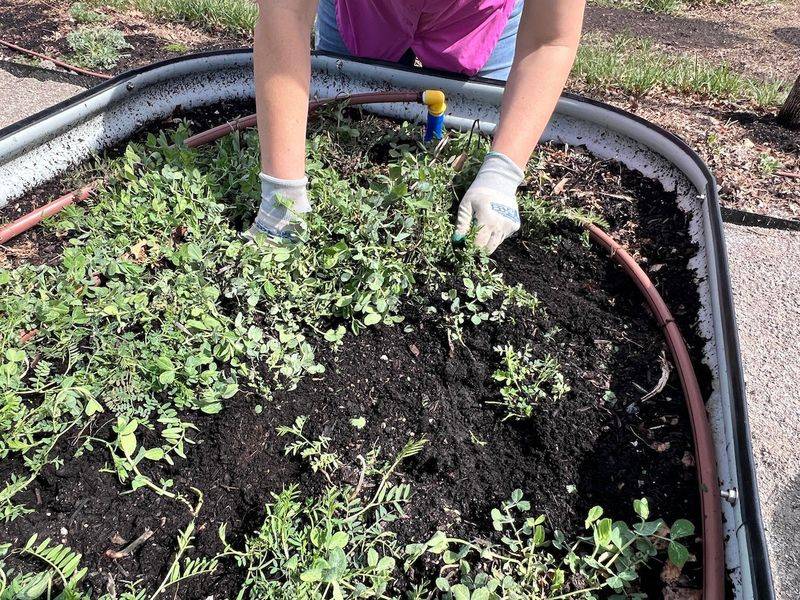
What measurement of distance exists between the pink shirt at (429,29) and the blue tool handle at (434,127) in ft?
1.30

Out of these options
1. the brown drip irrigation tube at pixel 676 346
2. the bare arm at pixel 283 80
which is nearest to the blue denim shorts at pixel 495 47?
the brown drip irrigation tube at pixel 676 346

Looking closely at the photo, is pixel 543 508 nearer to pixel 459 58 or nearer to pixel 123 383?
pixel 123 383

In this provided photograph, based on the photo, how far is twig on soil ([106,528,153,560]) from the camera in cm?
127

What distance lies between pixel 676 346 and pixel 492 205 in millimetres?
654

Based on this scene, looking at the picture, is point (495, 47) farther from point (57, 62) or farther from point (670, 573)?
point (57, 62)

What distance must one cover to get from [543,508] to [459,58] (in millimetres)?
1715

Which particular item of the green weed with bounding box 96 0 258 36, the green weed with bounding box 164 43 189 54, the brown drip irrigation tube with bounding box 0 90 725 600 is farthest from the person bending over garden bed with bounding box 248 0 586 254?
the green weed with bounding box 96 0 258 36

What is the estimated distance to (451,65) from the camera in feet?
7.78

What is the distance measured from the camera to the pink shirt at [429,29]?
222cm

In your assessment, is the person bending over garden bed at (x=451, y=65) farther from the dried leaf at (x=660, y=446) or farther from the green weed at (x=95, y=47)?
the green weed at (x=95, y=47)

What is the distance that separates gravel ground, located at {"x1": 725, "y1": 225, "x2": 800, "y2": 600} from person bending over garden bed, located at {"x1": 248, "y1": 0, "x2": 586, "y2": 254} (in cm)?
91

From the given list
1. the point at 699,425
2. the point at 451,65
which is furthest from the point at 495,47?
the point at 699,425

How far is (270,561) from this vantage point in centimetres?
123

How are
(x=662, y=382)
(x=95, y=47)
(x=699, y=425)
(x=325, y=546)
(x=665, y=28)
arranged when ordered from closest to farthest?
(x=325, y=546), (x=699, y=425), (x=662, y=382), (x=95, y=47), (x=665, y=28)
